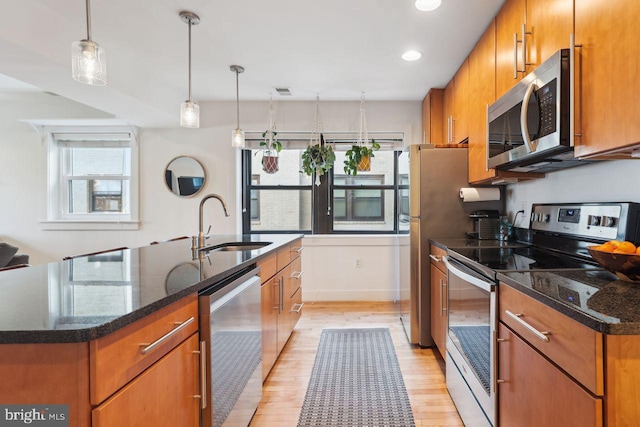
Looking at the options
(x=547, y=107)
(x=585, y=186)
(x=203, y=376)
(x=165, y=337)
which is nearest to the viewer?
(x=165, y=337)

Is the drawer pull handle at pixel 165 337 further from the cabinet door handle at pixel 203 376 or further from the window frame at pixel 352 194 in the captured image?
the window frame at pixel 352 194

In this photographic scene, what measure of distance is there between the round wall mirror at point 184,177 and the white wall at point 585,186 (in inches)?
127

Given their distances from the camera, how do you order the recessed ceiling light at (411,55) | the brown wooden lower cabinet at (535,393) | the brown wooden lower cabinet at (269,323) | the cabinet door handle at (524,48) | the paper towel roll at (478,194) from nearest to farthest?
the brown wooden lower cabinet at (535,393), the cabinet door handle at (524,48), the brown wooden lower cabinet at (269,323), the paper towel roll at (478,194), the recessed ceiling light at (411,55)

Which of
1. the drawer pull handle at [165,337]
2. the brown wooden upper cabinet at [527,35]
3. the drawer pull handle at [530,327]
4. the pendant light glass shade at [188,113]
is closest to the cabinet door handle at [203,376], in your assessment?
the drawer pull handle at [165,337]

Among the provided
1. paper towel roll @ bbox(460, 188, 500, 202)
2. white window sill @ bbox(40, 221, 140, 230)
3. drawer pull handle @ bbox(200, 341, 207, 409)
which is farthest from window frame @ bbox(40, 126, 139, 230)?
paper towel roll @ bbox(460, 188, 500, 202)

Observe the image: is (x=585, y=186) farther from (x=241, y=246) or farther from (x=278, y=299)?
(x=241, y=246)

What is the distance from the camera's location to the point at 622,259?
1085mm

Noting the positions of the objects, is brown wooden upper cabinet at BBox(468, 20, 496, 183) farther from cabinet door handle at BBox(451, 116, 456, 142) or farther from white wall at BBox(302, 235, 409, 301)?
white wall at BBox(302, 235, 409, 301)

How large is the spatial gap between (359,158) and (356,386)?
232 cm

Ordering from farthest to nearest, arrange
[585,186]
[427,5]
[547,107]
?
[427,5] < [585,186] < [547,107]

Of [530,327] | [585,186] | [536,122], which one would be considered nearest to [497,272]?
[530,327]

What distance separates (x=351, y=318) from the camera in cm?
339

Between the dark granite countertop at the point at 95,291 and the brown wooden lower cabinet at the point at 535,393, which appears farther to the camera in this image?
the brown wooden lower cabinet at the point at 535,393

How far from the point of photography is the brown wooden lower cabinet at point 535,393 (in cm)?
86
